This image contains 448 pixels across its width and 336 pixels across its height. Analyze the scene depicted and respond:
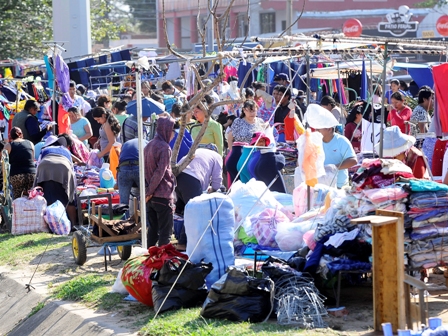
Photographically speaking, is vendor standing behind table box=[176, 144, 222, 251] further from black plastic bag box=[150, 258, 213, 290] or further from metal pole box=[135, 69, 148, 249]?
black plastic bag box=[150, 258, 213, 290]

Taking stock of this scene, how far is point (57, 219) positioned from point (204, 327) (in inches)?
241

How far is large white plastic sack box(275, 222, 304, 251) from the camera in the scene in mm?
8500

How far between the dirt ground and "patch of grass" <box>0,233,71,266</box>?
20cm

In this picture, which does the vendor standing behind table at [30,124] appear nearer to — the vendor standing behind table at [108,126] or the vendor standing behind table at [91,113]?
the vendor standing behind table at [91,113]

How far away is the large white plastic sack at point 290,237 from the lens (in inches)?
335

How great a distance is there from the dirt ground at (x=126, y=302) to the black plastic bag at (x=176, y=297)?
0.72ft

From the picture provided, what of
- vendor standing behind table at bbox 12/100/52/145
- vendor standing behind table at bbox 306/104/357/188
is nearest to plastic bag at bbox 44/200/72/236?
vendor standing behind table at bbox 12/100/52/145

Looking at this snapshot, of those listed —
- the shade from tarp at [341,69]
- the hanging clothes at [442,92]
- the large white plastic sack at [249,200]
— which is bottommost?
the large white plastic sack at [249,200]

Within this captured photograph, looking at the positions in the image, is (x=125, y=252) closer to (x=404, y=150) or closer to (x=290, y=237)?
(x=290, y=237)

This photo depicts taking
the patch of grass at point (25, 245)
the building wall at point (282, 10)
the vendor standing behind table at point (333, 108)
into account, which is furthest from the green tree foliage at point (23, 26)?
the patch of grass at point (25, 245)

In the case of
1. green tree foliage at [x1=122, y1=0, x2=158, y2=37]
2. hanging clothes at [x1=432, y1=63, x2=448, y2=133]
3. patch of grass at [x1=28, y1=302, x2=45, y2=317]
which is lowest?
patch of grass at [x1=28, y1=302, x2=45, y2=317]

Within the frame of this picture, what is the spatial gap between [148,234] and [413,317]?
408 centimetres

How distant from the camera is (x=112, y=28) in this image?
4750 centimetres

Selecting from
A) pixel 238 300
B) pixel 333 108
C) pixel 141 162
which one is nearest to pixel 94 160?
pixel 333 108
